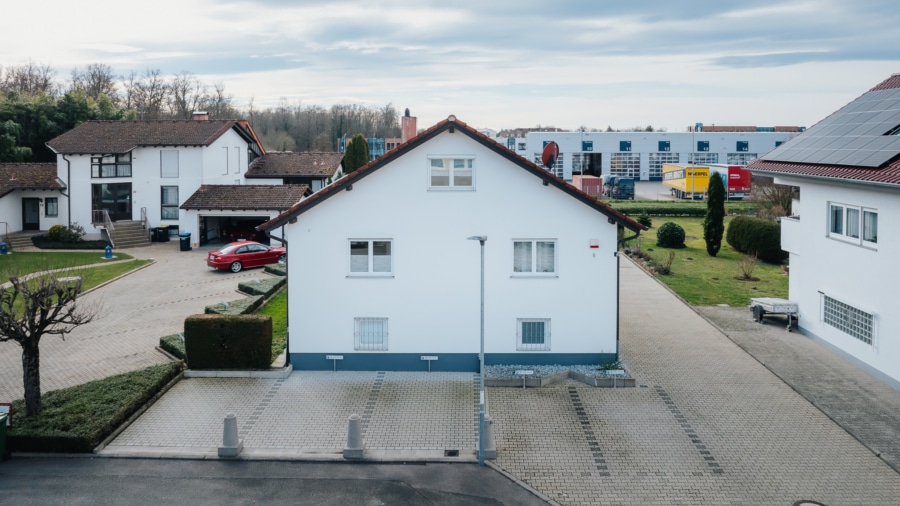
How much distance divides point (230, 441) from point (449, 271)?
23.5 feet

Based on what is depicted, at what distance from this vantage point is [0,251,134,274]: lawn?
3359cm

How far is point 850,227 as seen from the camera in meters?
20.8

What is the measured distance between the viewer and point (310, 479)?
1410 centimetres

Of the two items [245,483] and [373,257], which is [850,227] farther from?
[245,483]

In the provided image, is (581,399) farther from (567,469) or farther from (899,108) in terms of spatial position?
(899,108)

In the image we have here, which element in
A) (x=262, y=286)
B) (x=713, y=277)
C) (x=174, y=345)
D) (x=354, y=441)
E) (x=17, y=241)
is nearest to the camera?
(x=354, y=441)

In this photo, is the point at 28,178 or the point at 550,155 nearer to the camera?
the point at 550,155

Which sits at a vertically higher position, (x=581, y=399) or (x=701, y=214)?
(x=701, y=214)

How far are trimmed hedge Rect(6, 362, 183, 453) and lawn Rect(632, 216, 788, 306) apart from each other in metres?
19.4

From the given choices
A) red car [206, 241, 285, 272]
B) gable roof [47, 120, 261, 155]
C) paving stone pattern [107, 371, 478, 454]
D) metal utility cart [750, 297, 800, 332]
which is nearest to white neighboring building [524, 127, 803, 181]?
gable roof [47, 120, 261, 155]

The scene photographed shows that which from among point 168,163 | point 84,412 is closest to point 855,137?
point 84,412

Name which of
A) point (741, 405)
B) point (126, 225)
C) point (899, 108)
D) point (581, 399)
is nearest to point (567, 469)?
point (581, 399)

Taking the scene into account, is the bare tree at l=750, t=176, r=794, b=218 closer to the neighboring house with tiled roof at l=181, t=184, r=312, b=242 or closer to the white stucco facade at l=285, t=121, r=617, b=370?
the neighboring house with tiled roof at l=181, t=184, r=312, b=242

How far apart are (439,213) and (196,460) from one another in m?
8.29
